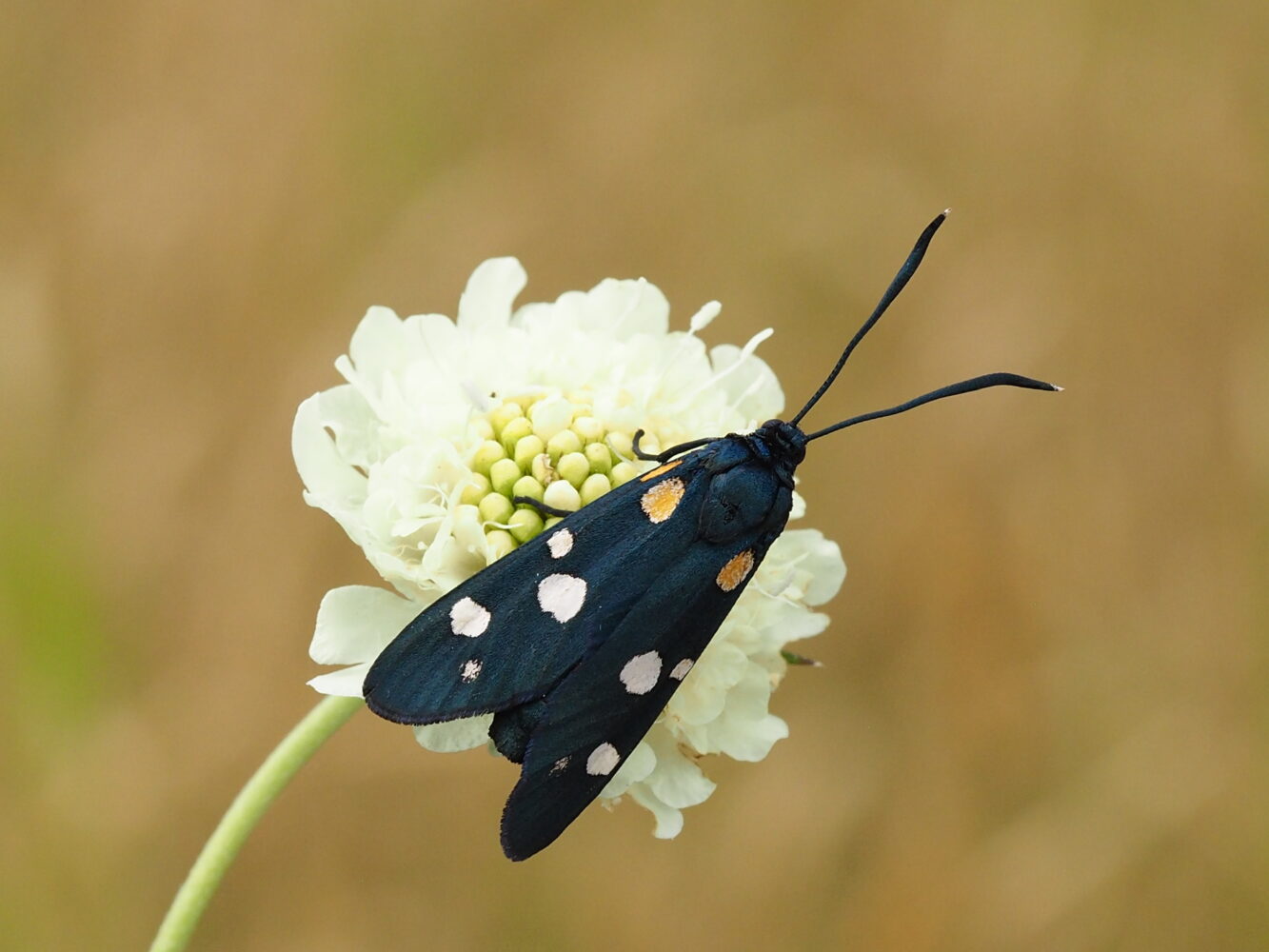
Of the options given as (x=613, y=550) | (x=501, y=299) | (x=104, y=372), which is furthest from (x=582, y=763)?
(x=104, y=372)

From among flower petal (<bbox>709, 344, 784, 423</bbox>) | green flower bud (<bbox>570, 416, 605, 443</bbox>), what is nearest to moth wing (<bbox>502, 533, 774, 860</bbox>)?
green flower bud (<bbox>570, 416, 605, 443</bbox>)

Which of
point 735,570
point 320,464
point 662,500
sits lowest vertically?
point 735,570

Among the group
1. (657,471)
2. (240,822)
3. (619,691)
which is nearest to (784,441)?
(657,471)

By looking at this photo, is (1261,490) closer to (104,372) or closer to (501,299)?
(501,299)

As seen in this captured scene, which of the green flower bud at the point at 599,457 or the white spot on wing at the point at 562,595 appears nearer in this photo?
the white spot on wing at the point at 562,595

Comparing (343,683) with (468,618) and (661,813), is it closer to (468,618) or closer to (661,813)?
(468,618)

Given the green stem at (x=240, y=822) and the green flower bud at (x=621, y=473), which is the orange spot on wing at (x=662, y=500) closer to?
the green flower bud at (x=621, y=473)

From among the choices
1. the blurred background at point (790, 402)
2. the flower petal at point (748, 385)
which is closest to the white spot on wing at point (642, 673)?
the flower petal at point (748, 385)
